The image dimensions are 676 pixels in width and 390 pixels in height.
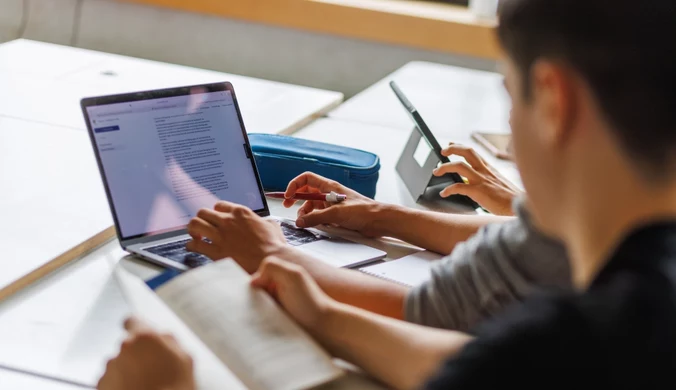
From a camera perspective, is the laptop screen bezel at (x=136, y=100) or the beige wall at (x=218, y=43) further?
the beige wall at (x=218, y=43)

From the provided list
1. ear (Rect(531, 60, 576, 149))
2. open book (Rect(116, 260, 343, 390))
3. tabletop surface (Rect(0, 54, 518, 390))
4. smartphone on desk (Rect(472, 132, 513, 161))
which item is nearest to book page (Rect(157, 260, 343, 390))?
open book (Rect(116, 260, 343, 390))

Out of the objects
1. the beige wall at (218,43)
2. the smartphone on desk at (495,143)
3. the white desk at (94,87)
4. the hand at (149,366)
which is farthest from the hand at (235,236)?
the beige wall at (218,43)

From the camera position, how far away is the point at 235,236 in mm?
1066

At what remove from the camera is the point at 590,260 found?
0.64 meters

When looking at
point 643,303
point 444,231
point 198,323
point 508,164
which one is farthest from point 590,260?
point 508,164

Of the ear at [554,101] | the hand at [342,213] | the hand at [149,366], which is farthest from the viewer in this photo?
the hand at [342,213]

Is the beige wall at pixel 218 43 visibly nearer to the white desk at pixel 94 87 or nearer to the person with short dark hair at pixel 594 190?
the white desk at pixel 94 87

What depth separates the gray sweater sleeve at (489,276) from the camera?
86 cm

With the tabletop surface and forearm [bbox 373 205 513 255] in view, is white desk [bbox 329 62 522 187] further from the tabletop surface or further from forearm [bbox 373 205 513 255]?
forearm [bbox 373 205 513 255]

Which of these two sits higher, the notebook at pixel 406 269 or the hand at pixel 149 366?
the hand at pixel 149 366

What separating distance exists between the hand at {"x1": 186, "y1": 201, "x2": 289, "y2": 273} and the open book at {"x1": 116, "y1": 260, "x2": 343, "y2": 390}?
12cm

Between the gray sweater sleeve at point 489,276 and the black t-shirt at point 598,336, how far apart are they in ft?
0.87

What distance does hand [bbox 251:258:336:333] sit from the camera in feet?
2.92

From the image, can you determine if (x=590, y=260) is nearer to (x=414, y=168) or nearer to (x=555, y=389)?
(x=555, y=389)
